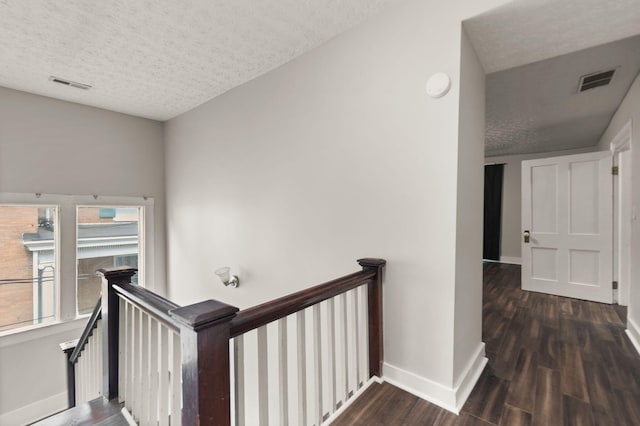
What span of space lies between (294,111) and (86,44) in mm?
1728

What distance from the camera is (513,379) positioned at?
1.98 meters

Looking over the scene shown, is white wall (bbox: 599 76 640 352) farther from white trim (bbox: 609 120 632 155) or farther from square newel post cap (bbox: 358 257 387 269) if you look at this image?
square newel post cap (bbox: 358 257 387 269)

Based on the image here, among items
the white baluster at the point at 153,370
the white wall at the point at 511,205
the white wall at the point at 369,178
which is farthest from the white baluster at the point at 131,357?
the white wall at the point at 511,205

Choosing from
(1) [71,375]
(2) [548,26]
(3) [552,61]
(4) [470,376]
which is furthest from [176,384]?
(3) [552,61]

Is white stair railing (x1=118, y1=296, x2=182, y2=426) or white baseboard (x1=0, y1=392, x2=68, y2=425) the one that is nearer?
white stair railing (x1=118, y1=296, x2=182, y2=426)

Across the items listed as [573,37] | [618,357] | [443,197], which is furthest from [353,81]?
[618,357]

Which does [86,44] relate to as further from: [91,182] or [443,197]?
[443,197]

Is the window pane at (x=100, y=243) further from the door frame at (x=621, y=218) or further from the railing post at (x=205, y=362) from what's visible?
the door frame at (x=621, y=218)

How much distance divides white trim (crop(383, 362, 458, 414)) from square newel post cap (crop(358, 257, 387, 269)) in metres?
0.67

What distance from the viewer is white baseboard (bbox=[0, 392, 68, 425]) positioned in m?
3.06

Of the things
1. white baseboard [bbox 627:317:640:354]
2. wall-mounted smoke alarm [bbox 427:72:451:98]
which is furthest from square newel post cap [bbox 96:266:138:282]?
white baseboard [bbox 627:317:640:354]

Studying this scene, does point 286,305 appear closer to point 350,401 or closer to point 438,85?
point 350,401

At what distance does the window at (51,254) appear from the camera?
320 cm

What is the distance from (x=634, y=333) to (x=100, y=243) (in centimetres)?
597
